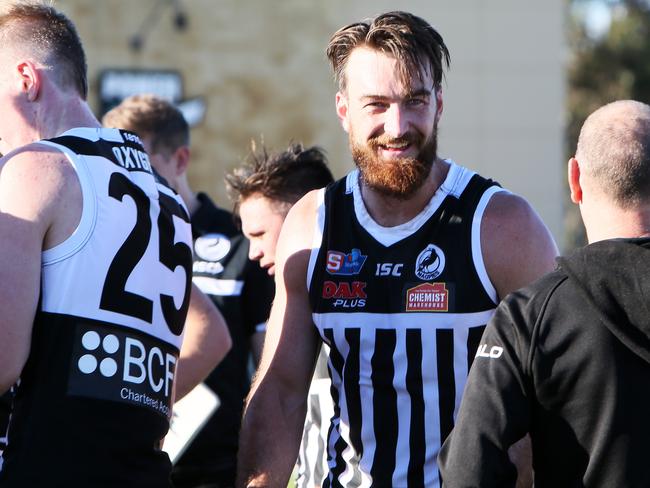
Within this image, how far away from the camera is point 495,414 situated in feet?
8.91

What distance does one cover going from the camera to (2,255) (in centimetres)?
295

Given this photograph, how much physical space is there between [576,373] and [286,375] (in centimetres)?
133

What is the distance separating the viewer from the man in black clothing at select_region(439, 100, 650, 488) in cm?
266

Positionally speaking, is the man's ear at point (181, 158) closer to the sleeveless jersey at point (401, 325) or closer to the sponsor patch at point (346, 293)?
the sleeveless jersey at point (401, 325)

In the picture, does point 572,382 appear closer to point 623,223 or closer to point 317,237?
point 623,223

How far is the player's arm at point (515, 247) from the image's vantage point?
342 cm

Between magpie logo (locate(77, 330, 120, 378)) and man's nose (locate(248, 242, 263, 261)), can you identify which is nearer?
magpie logo (locate(77, 330, 120, 378))

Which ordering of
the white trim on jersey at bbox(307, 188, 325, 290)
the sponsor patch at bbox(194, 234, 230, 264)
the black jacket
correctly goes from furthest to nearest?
the sponsor patch at bbox(194, 234, 230, 264) → the white trim on jersey at bbox(307, 188, 325, 290) → the black jacket

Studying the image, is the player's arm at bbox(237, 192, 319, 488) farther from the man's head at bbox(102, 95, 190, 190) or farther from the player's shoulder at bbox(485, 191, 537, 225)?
the man's head at bbox(102, 95, 190, 190)

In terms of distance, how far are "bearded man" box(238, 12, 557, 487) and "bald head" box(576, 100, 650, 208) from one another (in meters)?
0.58

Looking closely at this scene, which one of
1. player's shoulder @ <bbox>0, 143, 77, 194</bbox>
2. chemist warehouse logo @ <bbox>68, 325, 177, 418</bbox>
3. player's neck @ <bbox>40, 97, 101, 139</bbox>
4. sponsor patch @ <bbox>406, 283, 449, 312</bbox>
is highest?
Answer: player's neck @ <bbox>40, 97, 101, 139</bbox>

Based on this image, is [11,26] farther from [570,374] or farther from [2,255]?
[570,374]

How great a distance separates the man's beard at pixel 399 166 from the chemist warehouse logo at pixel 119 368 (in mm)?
888

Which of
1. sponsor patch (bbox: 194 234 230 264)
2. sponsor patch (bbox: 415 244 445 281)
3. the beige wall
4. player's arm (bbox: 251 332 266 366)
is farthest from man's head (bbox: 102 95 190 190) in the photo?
the beige wall
